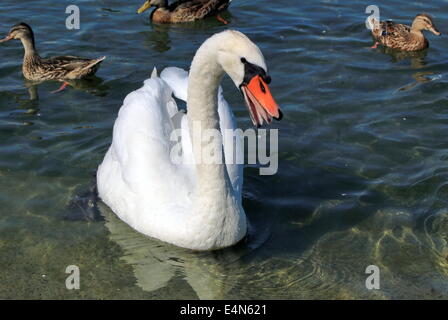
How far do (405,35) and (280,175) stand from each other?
491 cm

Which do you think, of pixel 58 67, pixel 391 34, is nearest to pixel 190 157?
pixel 58 67

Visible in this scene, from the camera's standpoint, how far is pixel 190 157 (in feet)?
24.9

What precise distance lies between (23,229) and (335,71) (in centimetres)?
571

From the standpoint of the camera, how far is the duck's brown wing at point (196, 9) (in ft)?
46.8

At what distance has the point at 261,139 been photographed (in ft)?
32.0

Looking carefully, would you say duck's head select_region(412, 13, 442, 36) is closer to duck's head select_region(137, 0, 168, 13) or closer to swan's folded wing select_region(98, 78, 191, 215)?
duck's head select_region(137, 0, 168, 13)

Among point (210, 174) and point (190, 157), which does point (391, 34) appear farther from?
point (210, 174)

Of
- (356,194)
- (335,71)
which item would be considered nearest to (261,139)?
(356,194)

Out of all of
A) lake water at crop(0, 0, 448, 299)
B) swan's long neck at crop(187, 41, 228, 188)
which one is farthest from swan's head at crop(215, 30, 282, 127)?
lake water at crop(0, 0, 448, 299)

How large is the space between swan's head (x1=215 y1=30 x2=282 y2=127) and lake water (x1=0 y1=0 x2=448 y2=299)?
186cm

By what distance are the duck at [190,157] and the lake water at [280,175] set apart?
0.32m

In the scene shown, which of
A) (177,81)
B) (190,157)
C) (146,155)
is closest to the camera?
(146,155)

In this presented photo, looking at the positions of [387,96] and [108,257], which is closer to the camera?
[108,257]
